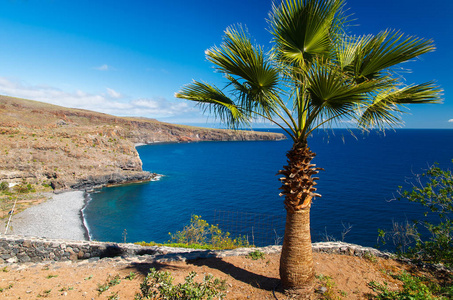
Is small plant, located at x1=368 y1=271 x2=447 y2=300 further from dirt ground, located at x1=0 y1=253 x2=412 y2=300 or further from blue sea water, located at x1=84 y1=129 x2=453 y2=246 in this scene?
blue sea water, located at x1=84 y1=129 x2=453 y2=246

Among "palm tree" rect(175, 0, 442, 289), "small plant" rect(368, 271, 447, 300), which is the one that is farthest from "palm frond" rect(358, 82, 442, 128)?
"small plant" rect(368, 271, 447, 300)

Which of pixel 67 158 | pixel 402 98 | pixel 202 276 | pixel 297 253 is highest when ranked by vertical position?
pixel 402 98

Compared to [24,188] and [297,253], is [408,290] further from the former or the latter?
[24,188]

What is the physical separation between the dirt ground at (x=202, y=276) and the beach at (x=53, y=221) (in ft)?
50.4

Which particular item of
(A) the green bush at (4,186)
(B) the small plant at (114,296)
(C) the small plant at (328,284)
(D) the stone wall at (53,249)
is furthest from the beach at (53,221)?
(C) the small plant at (328,284)

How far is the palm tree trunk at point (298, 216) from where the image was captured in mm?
5035

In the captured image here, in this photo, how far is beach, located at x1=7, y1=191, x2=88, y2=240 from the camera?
70.6 feet

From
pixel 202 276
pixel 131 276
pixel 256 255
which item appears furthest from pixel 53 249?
pixel 256 255

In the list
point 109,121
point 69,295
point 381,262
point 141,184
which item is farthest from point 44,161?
point 109,121

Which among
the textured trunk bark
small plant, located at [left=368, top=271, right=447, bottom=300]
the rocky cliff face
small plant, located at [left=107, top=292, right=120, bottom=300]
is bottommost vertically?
the rocky cliff face

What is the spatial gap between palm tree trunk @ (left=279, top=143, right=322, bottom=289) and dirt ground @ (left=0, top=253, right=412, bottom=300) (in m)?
0.51

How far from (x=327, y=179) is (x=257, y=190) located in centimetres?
1243

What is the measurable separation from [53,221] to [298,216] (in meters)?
27.4

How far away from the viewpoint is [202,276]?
6602 millimetres
